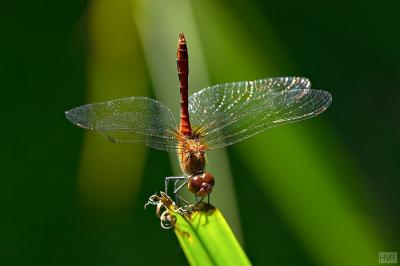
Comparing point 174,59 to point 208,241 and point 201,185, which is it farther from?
point 208,241

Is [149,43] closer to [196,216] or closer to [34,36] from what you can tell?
[34,36]

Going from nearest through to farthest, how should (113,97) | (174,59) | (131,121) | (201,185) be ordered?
1. (201,185)
2. (131,121)
3. (174,59)
4. (113,97)

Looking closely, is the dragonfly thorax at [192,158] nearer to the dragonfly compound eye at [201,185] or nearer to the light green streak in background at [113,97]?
the dragonfly compound eye at [201,185]

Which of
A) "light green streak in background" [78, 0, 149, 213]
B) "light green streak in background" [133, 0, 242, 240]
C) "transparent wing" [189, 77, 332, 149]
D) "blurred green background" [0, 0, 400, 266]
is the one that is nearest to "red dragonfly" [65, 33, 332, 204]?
"transparent wing" [189, 77, 332, 149]

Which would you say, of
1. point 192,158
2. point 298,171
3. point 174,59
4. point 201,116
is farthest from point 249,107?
point 174,59

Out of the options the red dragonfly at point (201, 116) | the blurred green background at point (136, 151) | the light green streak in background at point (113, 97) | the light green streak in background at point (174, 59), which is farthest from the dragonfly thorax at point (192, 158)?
A: the light green streak in background at point (113, 97)

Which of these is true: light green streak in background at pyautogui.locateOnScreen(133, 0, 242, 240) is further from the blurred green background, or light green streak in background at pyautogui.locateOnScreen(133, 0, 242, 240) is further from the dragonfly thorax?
the dragonfly thorax
